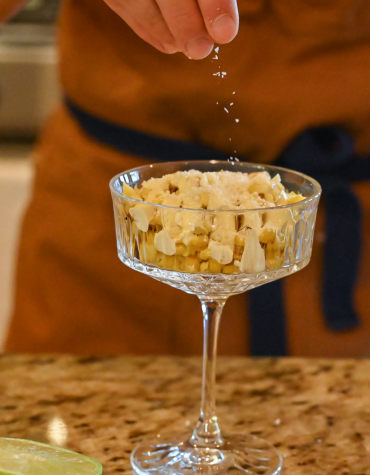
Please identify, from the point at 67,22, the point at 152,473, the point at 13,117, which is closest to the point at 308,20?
the point at 67,22

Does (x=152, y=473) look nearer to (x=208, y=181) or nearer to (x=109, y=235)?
(x=208, y=181)

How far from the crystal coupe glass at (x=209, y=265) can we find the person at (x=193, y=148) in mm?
254

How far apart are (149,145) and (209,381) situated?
1.25ft

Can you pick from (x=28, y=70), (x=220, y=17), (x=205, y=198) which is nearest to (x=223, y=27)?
(x=220, y=17)

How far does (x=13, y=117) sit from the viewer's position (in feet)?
4.96

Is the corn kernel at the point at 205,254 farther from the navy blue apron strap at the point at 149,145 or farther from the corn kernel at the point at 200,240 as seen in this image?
the navy blue apron strap at the point at 149,145

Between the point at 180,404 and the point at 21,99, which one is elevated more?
the point at 21,99

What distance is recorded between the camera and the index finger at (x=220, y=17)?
50 cm

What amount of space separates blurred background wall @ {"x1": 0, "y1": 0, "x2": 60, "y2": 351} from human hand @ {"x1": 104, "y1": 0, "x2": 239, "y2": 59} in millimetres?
912

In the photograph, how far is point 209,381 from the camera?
0.58 m

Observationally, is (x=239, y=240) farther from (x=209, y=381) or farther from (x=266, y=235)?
(x=209, y=381)

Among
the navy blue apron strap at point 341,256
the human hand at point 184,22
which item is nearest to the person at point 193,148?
the navy blue apron strap at point 341,256

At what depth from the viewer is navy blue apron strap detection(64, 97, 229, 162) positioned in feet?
2.84

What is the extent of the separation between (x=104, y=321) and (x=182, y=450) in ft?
1.35
